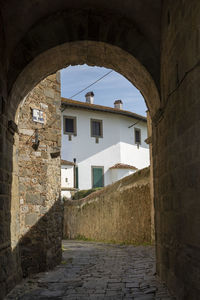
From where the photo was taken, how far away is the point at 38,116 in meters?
8.34

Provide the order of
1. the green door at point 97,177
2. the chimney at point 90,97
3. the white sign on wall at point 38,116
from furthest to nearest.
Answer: the chimney at point 90,97 → the green door at point 97,177 → the white sign on wall at point 38,116

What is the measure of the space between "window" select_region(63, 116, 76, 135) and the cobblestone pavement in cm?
1764

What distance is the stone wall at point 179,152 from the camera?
158 inches

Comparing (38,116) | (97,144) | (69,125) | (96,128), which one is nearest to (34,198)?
(38,116)

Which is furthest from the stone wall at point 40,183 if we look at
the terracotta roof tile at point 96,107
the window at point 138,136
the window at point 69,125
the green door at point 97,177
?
the window at point 138,136

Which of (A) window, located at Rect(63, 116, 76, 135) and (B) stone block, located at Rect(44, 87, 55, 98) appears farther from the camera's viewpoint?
(A) window, located at Rect(63, 116, 76, 135)

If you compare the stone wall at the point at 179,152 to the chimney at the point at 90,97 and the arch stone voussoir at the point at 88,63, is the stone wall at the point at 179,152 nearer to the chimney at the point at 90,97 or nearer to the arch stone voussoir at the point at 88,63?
the arch stone voussoir at the point at 88,63

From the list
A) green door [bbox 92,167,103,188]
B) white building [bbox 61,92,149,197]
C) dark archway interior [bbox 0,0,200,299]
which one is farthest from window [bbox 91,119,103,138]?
dark archway interior [bbox 0,0,200,299]

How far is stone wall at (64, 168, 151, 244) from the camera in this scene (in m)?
12.1

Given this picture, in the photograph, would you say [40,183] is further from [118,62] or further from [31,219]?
[118,62]

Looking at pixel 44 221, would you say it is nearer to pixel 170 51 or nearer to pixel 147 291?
pixel 147 291

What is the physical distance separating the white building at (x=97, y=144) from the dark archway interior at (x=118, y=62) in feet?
61.6

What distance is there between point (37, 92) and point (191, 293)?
18.7ft

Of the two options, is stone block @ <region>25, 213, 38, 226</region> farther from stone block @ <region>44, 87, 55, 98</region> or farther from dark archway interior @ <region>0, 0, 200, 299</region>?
stone block @ <region>44, 87, 55, 98</region>
